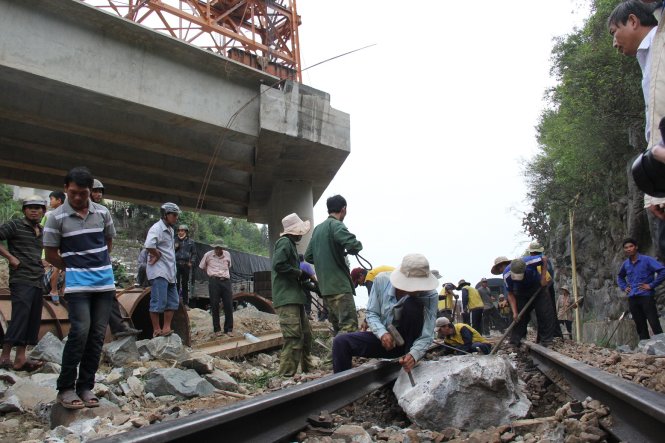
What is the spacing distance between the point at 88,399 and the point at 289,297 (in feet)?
7.78

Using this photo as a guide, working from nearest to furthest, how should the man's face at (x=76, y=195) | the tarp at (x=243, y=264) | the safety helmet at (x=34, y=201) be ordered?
1. the man's face at (x=76, y=195)
2. the safety helmet at (x=34, y=201)
3. the tarp at (x=243, y=264)

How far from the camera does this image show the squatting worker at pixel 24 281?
4992 mm

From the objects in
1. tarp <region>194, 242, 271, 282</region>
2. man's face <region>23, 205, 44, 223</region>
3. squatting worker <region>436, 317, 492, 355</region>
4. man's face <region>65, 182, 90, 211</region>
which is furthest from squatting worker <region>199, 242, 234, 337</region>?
tarp <region>194, 242, 271, 282</region>

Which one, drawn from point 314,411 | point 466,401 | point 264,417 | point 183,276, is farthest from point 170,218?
point 466,401

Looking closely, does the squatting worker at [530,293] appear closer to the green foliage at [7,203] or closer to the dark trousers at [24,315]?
the dark trousers at [24,315]

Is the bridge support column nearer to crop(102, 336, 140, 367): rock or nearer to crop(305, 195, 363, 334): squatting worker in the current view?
crop(305, 195, 363, 334): squatting worker

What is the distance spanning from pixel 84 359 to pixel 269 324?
679cm

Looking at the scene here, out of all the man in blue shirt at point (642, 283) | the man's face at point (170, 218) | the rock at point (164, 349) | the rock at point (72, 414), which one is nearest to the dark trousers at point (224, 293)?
the man's face at point (170, 218)

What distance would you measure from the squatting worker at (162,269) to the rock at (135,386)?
1.53 m

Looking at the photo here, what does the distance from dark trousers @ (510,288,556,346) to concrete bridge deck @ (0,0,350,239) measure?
534cm

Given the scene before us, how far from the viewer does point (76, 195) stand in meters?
3.79

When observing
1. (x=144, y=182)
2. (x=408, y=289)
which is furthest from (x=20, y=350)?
(x=144, y=182)

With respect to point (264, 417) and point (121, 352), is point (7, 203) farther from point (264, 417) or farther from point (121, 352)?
point (264, 417)

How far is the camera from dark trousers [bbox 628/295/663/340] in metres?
7.61
